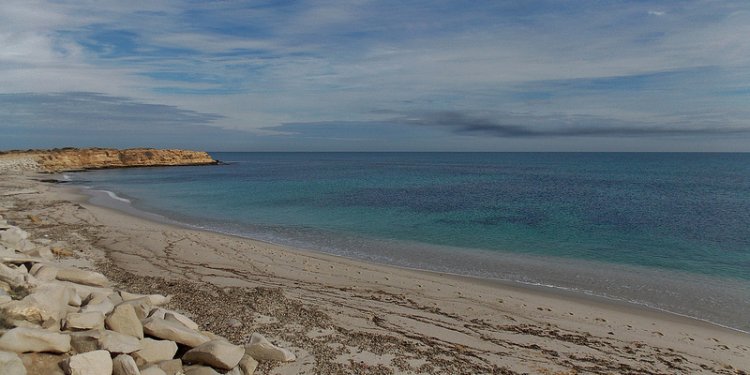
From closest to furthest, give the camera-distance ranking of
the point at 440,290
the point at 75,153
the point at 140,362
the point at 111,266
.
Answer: the point at 140,362
the point at 440,290
the point at 111,266
the point at 75,153

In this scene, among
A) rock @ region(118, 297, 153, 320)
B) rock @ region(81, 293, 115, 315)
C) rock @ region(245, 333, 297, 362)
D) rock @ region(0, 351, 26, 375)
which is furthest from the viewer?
rock @ region(118, 297, 153, 320)

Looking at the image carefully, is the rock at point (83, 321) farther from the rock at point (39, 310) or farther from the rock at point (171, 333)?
the rock at point (171, 333)

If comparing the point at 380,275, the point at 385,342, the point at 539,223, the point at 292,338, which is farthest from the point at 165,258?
the point at 539,223

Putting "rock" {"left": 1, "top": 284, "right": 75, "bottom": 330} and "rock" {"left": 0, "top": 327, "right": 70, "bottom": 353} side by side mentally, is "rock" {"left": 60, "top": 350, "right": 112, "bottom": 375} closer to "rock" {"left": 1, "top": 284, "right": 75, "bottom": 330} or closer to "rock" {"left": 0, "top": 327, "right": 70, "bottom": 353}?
"rock" {"left": 0, "top": 327, "right": 70, "bottom": 353}

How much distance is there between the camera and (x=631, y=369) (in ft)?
25.5

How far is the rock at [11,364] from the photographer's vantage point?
4750 mm

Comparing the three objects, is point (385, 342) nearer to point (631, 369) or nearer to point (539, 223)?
point (631, 369)

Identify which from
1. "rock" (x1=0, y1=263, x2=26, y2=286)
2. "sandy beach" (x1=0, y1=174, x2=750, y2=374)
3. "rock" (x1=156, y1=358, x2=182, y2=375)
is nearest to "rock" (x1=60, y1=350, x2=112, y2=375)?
"rock" (x1=156, y1=358, x2=182, y2=375)

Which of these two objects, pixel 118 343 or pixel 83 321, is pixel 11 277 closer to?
pixel 83 321

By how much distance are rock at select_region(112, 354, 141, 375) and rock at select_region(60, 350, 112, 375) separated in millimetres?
77

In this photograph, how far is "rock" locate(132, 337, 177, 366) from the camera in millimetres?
5949

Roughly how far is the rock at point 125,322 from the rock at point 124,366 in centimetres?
87

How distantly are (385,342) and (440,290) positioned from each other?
4289 mm

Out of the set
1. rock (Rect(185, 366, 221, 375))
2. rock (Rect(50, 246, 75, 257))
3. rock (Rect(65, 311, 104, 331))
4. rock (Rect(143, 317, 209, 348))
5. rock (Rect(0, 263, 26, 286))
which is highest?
rock (Rect(0, 263, 26, 286))
